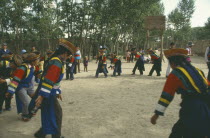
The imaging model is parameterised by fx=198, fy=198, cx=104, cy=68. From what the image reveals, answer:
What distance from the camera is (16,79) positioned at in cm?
420

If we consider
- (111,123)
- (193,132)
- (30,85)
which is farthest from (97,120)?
(193,132)

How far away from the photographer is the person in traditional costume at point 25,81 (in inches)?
170

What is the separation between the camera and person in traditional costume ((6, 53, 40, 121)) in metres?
4.33

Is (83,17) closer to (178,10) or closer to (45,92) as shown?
(45,92)

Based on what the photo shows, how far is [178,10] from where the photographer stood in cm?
5450

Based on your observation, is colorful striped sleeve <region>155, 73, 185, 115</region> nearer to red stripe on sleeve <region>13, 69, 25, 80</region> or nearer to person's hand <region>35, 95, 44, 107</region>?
person's hand <region>35, 95, 44, 107</region>

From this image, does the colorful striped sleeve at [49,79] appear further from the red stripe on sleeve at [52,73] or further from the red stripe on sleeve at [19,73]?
the red stripe on sleeve at [19,73]

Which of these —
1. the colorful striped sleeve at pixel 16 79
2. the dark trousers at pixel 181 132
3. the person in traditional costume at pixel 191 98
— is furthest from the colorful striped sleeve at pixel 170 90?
the colorful striped sleeve at pixel 16 79

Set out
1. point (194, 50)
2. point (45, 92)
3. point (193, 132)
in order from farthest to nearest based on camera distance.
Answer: point (194, 50), point (45, 92), point (193, 132)

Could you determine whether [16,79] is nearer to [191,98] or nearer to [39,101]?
[39,101]

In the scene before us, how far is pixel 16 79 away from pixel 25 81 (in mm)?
585

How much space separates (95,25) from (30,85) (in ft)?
84.0

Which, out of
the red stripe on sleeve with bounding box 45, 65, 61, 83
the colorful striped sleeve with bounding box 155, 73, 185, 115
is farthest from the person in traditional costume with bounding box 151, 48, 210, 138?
the red stripe on sleeve with bounding box 45, 65, 61, 83

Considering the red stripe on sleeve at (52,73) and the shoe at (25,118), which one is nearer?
the red stripe on sleeve at (52,73)
